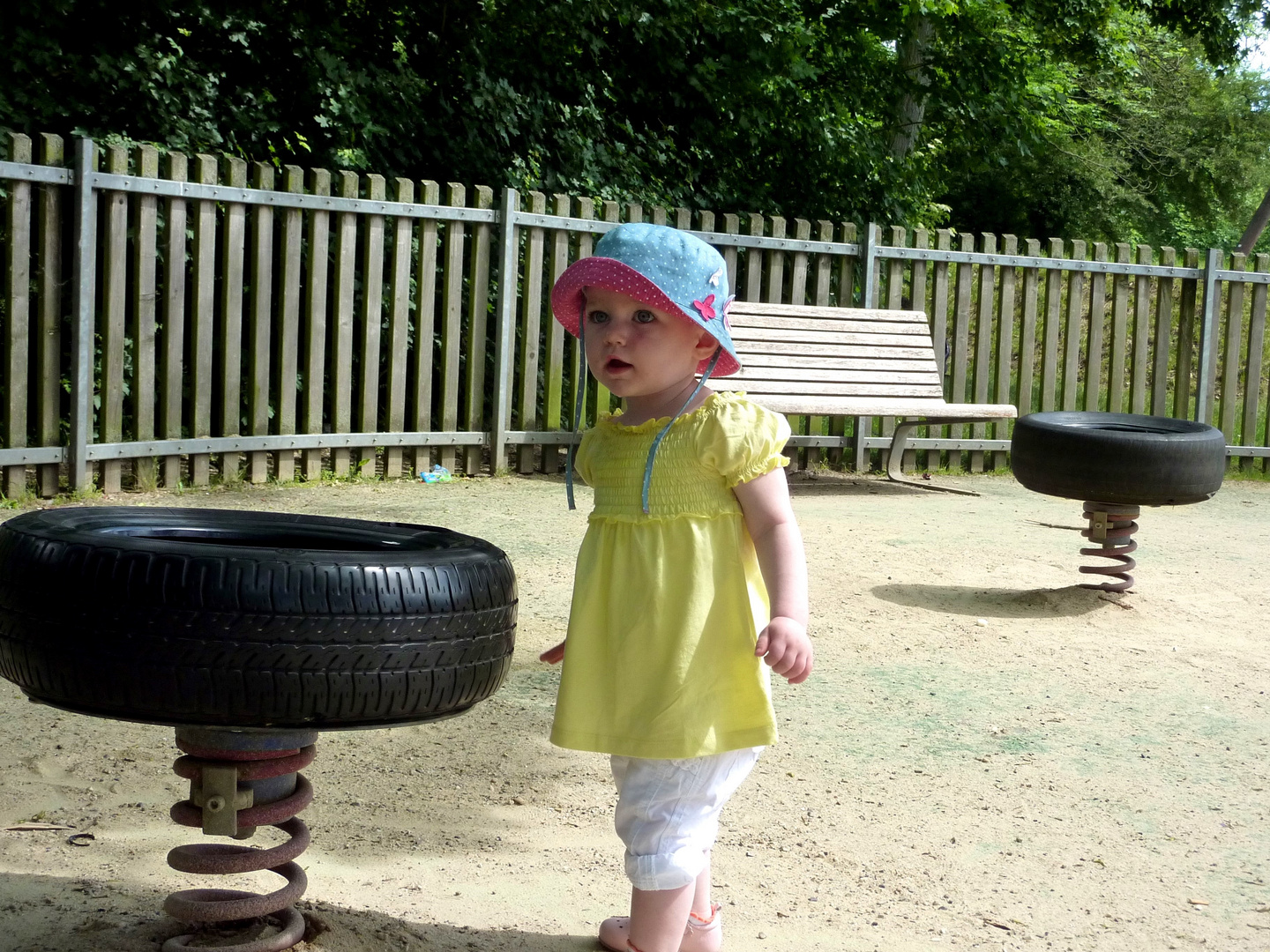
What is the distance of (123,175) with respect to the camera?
7285 millimetres

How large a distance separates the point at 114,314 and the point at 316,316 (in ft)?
4.00

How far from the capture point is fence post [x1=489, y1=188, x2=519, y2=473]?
8.90 metres

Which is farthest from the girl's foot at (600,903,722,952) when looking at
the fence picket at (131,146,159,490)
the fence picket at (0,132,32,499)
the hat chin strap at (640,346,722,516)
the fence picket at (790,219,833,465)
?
the fence picket at (790,219,833,465)

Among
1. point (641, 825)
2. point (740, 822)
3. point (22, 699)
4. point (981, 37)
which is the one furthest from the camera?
point (981, 37)

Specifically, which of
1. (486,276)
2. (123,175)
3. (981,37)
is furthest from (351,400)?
(981,37)

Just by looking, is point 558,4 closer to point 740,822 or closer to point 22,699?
point 22,699

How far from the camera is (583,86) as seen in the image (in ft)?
38.1

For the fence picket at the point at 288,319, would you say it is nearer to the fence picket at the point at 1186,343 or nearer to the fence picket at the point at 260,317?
the fence picket at the point at 260,317

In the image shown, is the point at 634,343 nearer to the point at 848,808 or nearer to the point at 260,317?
the point at 848,808

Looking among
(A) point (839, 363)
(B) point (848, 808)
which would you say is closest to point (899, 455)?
(A) point (839, 363)

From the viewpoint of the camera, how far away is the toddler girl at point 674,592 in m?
2.30

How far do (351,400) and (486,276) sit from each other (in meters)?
1.25

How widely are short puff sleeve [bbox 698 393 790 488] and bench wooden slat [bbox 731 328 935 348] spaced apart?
22.6ft

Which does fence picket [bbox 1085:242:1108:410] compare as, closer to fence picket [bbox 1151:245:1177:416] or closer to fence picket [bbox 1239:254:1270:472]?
fence picket [bbox 1151:245:1177:416]
